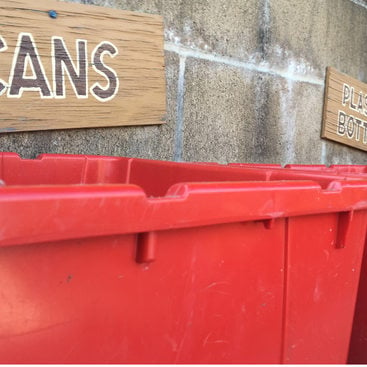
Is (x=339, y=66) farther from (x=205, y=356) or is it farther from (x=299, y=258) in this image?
(x=205, y=356)

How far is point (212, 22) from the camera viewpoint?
2.25m

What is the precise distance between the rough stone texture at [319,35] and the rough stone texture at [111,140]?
84 cm

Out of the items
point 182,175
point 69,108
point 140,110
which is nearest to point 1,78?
point 69,108

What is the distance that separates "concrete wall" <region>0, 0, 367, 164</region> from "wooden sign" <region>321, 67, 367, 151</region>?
6 cm

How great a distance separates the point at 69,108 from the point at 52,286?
4.00 ft

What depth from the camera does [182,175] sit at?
52.3 inches

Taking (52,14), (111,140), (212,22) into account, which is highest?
(212,22)

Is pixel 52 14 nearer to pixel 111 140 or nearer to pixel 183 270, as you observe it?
pixel 111 140

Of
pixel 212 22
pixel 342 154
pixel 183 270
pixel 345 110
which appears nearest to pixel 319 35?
pixel 345 110

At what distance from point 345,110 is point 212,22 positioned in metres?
1.49

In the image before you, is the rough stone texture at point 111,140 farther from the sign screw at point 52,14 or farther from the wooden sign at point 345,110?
the wooden sign at point 345,110

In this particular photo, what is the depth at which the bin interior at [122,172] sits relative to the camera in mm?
1179

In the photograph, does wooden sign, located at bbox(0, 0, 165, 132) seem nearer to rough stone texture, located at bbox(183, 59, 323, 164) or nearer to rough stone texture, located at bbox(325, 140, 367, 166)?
rough stone texture, located at bbox(183, 59, 323, 164)

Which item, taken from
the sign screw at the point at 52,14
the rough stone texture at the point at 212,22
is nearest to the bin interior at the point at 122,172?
the sign screw at the point at 52,14
